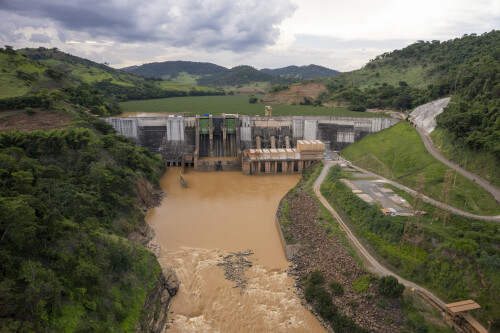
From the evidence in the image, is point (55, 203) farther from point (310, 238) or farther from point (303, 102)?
point (303, 102)

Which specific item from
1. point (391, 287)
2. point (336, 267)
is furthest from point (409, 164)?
point (391, 287)

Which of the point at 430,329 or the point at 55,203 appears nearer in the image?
the point at 430,329

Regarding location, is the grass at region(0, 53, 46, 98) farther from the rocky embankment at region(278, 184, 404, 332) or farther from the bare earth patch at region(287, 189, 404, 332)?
the bare earth patch at region(287, 189, 404, 332)

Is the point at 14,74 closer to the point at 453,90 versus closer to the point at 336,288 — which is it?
the point at 336,288

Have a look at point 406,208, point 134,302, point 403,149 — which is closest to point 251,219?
point 406,208

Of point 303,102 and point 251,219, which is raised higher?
point 303,102

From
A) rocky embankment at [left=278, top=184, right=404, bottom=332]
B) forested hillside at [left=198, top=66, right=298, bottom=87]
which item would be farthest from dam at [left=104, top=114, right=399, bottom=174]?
forested hillside at [left=198, top=66, right=298, bottom=87]

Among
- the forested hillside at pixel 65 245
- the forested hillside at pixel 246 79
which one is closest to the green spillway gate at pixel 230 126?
→ the forested hillside at pixel 65 245
